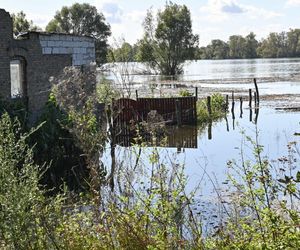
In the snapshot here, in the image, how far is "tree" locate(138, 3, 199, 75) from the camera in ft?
257

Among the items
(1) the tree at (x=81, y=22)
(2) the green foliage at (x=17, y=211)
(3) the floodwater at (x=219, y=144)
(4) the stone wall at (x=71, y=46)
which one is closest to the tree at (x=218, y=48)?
(1) the tree at (x=81, y=22)

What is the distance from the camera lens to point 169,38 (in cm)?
7894

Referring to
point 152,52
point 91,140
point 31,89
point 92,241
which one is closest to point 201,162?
point 31,89

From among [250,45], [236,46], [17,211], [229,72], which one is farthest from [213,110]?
[250,45]

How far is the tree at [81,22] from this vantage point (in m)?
73.7

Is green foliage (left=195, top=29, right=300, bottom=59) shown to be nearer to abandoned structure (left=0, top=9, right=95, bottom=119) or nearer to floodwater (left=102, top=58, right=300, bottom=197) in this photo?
floodwater (left=102, top=58, right=300, bottom=197)

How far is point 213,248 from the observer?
5.12m

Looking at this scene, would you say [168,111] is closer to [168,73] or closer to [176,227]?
[176,227]

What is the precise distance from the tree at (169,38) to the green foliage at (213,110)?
44.5 m

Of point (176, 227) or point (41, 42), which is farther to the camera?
point (41, 42)

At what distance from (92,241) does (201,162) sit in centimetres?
1262

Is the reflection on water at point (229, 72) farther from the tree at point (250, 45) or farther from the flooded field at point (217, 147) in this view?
the tree at point (250, 45)

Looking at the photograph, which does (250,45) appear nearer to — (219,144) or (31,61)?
(219,144)

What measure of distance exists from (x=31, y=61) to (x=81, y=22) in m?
57.3
